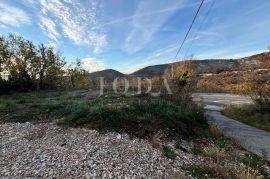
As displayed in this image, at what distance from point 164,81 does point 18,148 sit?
353 inches

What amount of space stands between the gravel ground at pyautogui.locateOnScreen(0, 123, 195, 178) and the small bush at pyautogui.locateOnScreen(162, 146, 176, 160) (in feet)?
0.40

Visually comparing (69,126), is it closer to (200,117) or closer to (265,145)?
(200,117)

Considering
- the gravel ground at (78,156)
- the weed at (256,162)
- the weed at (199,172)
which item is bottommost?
the weed at (256,162)

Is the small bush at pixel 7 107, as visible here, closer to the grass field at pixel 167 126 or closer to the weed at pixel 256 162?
the grass field at pixel 167 126

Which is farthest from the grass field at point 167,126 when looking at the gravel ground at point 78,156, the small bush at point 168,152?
the gravel ground at point 78,156

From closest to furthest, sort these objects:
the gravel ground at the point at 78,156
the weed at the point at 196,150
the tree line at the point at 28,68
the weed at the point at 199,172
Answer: the gravel ground at the point at 78,156
the weed at the point at 199,172
the weed at the point at 196,150
the tree line at the point at 28,68

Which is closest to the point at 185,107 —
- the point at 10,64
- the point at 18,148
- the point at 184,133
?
the point at 184,133

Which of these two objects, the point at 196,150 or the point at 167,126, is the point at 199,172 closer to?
the point at 196,150

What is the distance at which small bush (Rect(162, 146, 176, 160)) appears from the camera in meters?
5.59

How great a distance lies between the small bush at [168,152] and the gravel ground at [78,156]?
0.12m

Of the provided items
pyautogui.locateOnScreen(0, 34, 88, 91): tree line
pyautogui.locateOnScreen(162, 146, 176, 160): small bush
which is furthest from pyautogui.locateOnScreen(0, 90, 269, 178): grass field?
pyautogui.locateOnScreen(0, 34, 88, 91): tree line

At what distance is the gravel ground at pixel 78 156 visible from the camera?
4660 millimetres

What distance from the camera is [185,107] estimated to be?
9562mm

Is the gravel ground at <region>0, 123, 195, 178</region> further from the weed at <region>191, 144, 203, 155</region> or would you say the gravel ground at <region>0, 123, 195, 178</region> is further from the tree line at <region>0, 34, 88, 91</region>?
the tree line at <region>0, 34, 88, 91</region>
